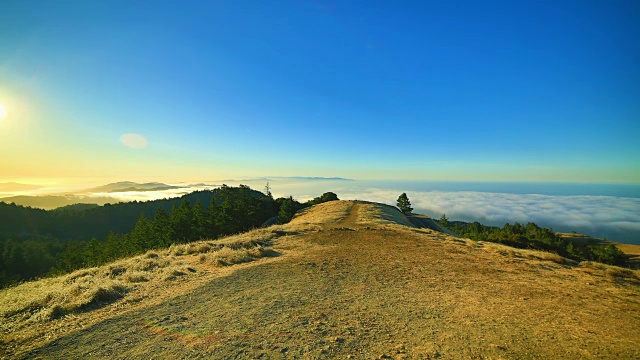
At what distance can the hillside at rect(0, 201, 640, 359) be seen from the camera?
554 cm

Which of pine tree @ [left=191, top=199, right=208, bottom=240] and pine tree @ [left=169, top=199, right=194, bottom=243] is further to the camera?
pine tree @ [left=191, top=199, right=208, bottom=240]

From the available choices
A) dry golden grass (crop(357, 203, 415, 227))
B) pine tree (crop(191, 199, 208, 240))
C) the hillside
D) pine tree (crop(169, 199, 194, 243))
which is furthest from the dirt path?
pine tree (crop(169, 199, 194, 243))

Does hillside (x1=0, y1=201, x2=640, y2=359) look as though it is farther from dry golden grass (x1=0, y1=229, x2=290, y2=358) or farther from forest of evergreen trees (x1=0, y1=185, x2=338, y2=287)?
forest of evergreen trees (x1=0, y1=185, x2=338, y2=287)

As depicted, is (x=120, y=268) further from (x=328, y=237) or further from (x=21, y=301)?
(x=328, y=237)

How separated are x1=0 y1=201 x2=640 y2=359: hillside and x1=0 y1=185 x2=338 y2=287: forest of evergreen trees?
41.6ft

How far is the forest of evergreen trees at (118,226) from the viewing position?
47531 mm

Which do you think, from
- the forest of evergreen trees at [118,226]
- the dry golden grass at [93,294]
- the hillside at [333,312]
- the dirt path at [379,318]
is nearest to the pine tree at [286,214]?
the forest of evergreen trees at [118,226]

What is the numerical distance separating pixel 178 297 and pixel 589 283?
15.5 m

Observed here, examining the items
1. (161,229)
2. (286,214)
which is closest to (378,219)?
(286,214)

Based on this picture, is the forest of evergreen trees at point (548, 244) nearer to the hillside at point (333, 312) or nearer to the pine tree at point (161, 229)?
the hillside at point (333, 312)

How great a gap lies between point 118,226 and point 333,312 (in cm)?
14782

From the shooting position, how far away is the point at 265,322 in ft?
21.7

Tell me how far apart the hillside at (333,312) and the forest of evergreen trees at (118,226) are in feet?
41.6

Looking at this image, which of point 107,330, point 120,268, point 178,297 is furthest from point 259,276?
point 120,268
